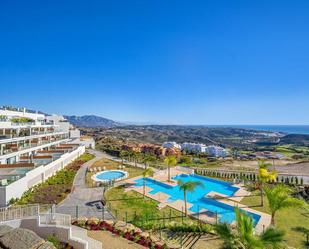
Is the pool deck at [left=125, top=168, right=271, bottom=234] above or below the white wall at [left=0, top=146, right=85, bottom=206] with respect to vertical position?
below

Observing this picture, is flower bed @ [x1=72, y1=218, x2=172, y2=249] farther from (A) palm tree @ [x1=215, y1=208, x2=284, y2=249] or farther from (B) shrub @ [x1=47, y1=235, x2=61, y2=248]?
(A) palm tree @ [x1=215, y1=208, x2=284, y2=249]

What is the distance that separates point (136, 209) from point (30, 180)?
11.0m

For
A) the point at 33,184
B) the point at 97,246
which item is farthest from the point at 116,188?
the point at 97,246

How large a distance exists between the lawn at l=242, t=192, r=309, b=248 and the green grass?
21.1ft

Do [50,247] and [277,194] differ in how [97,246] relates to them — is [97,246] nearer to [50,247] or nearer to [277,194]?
[50,247]

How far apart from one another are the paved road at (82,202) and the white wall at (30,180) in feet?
11.4

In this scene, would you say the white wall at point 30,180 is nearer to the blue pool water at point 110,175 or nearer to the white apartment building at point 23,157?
the white apartment building at point 23,157

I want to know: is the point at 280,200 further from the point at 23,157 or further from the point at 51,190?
the point at 23,157

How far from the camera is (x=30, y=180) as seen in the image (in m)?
23.1

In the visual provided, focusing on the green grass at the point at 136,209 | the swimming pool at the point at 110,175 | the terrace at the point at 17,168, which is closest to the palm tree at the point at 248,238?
the green grass at the point at 136,209

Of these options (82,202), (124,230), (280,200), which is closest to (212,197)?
(280,200)

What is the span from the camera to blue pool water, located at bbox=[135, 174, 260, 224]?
20.0 meters

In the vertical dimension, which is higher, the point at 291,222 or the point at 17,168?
the point at 17,168

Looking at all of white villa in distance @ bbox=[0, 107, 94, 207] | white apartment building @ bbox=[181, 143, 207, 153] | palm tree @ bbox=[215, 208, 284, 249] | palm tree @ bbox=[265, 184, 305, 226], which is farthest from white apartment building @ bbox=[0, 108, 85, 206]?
white apartment building @ bbox=[181, 143, 207, 153]
